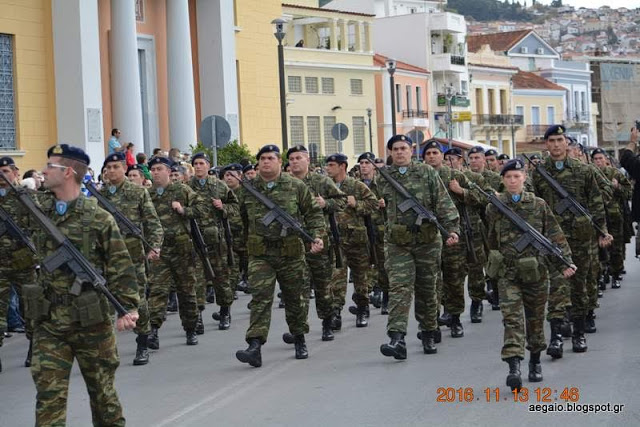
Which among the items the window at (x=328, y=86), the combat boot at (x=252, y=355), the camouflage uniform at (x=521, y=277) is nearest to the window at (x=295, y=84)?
the window at (x=328, y=86)

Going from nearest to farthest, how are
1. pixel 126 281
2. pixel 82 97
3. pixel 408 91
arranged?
1. pixel 126 281
2. pixel 82 97
3. pixel 408 91

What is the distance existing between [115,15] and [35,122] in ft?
13.5

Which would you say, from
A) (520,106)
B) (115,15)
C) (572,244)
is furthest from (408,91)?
(572,244)

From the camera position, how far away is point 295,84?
56.5 meters

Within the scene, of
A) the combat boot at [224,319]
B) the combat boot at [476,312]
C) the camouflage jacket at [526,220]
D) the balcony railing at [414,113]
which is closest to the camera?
the camouflage jacket at [526,220]

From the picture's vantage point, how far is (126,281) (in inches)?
294

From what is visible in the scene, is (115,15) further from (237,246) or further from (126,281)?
(126,281)

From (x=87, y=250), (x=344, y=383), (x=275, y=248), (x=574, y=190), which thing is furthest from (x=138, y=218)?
(x=87, y=250)

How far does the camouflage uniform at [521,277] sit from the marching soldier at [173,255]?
3993mm

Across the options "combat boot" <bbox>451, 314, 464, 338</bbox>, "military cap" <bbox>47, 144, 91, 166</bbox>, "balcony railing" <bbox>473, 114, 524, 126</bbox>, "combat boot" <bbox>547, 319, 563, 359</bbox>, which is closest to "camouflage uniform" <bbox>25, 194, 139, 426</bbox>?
"military cap" <bbox>47, 144, 91, 166</bbox>

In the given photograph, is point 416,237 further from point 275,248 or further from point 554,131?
point 554,131

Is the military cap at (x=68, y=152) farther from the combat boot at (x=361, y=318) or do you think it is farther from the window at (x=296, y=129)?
the window at (x=296, y=129)

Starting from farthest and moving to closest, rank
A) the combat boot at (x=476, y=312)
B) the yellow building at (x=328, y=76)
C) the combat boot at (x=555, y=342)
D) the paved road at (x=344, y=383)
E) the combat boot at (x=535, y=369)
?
the yellow building at (x=328, y=76)
the combat boot at (x=476, y=312)
the combat boot at (x=555, y=342)
the combat boot at (x=535, y=369)
the paved road at (x=344, y=383)

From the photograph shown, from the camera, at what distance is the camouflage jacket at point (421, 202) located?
11688 millimetres
